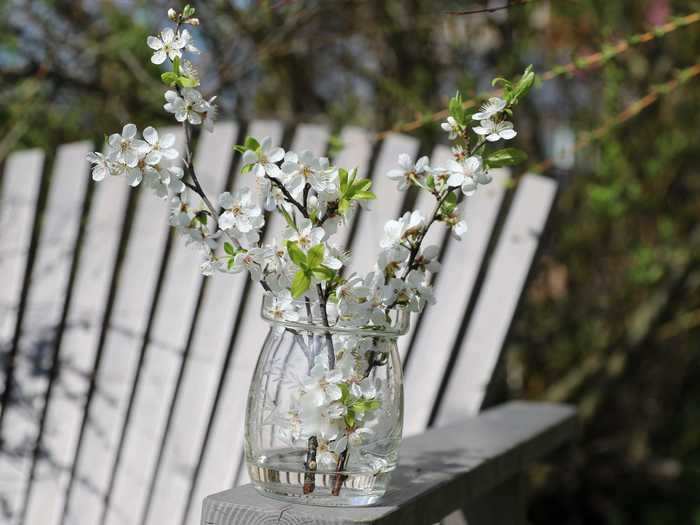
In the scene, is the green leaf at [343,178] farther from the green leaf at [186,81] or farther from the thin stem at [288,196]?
the green leaf at [186,81]

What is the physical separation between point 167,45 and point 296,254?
0.24 m

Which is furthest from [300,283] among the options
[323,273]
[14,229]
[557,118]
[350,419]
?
[557,118]

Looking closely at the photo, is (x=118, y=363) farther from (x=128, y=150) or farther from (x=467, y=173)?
(x=467, y=173)

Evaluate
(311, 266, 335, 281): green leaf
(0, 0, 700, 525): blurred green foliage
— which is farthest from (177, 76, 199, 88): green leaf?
(0, 0, 700, 525): blurred green foliage

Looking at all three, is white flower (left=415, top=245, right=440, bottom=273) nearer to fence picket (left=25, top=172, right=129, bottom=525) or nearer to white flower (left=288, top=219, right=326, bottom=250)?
white flower (left=288, top=219, right=326, bottom=250)

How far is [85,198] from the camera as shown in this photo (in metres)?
1.83

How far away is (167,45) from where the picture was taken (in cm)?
87

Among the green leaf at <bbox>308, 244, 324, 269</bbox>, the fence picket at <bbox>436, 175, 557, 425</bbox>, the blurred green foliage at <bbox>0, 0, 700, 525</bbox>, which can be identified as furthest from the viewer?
the blurred green foliage at <bbox>0, 0, 700, 525</bbox>

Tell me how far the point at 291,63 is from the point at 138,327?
4.18ft

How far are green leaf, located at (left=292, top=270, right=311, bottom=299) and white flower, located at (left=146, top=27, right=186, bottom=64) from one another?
9.1 inches

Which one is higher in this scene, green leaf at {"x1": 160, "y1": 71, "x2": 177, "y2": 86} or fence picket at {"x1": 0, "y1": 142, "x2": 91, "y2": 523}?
green leaf at {"x1": 160, "y1": 71, "x2": 177, "y2": 86}

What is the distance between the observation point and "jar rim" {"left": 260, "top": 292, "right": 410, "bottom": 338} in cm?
86

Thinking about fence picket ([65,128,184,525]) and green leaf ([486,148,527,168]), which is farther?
fence picket ([65,128,184,525])

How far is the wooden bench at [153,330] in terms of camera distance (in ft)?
5.06
